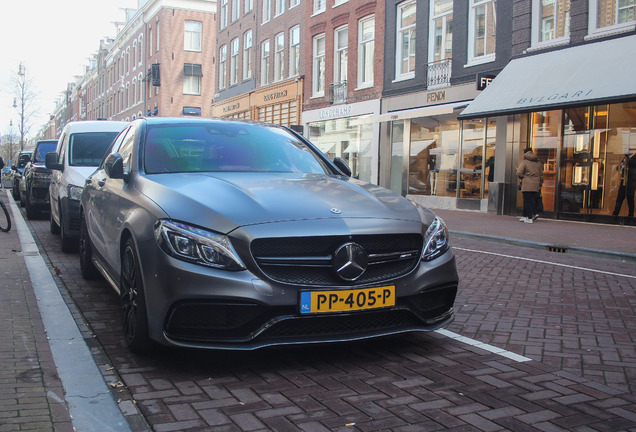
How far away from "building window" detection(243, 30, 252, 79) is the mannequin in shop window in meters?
Answer: 24.1

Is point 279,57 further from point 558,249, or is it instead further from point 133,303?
point 133,303

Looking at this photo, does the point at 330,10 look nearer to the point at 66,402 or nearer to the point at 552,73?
the point at 552,73

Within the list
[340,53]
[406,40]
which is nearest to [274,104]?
[340,53]

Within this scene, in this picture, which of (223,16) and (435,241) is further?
(223,16)

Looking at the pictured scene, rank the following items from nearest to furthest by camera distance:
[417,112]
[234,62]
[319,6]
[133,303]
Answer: [133,303] → [417,112] → [319,6] → [234,62]

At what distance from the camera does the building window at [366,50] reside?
2445 centimetres

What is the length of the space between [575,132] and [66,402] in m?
15.5

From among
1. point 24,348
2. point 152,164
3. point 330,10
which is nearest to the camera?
point 24,348

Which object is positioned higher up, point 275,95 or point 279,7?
point 279,7

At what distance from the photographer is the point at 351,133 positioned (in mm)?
26000

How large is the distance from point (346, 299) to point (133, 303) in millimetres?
1335

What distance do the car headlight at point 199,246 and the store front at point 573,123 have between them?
1238 cm

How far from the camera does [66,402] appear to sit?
10.1ft

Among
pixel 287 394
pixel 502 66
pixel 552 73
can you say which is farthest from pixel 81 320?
pixel 502 66
